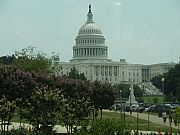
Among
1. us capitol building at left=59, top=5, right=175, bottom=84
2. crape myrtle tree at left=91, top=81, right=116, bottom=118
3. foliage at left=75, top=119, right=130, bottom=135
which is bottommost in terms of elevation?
foliage at left=75, top=119, right=130, bottom=135

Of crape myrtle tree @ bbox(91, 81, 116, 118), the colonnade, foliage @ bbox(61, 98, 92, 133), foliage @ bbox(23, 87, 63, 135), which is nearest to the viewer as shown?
foliage @ bbox(23, 87, 63, 135)

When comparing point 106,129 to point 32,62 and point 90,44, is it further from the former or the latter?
point 90,44

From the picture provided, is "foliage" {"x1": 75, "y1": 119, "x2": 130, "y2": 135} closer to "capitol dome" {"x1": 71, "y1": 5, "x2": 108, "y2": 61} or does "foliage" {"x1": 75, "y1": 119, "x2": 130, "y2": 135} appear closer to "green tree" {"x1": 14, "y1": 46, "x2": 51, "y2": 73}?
"green tree" {"x1": 14, "y1": 46, "x2": 51, "y2": 73}

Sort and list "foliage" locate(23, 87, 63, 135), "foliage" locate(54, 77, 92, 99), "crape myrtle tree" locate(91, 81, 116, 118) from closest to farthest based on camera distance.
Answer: "foliage" locate(23, 87, 63, 135)
"foliage" locate(54, 77, 92, 99)
"crape myrtle tree" locate(91, 81, 116, 118)

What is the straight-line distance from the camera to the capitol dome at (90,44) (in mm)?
186750

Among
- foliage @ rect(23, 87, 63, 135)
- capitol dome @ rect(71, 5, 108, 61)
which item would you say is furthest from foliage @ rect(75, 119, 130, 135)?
capitol dome @ rect(71, 5, 108, 61)

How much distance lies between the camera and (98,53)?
189 metres

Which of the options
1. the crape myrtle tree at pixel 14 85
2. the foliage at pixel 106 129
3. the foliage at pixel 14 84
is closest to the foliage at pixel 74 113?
the crape myrtle tree at pixel 14 85

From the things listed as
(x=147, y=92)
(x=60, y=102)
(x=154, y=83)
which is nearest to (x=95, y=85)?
(x=60, y=102)

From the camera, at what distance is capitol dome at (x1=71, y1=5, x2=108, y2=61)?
18675cm

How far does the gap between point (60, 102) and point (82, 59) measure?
16559 centimetres

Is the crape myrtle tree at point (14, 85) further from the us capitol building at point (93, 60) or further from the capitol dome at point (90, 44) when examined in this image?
the capitol dome at point (90, 44)

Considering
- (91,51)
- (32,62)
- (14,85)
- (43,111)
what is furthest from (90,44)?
(43,111)

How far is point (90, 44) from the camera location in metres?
187
